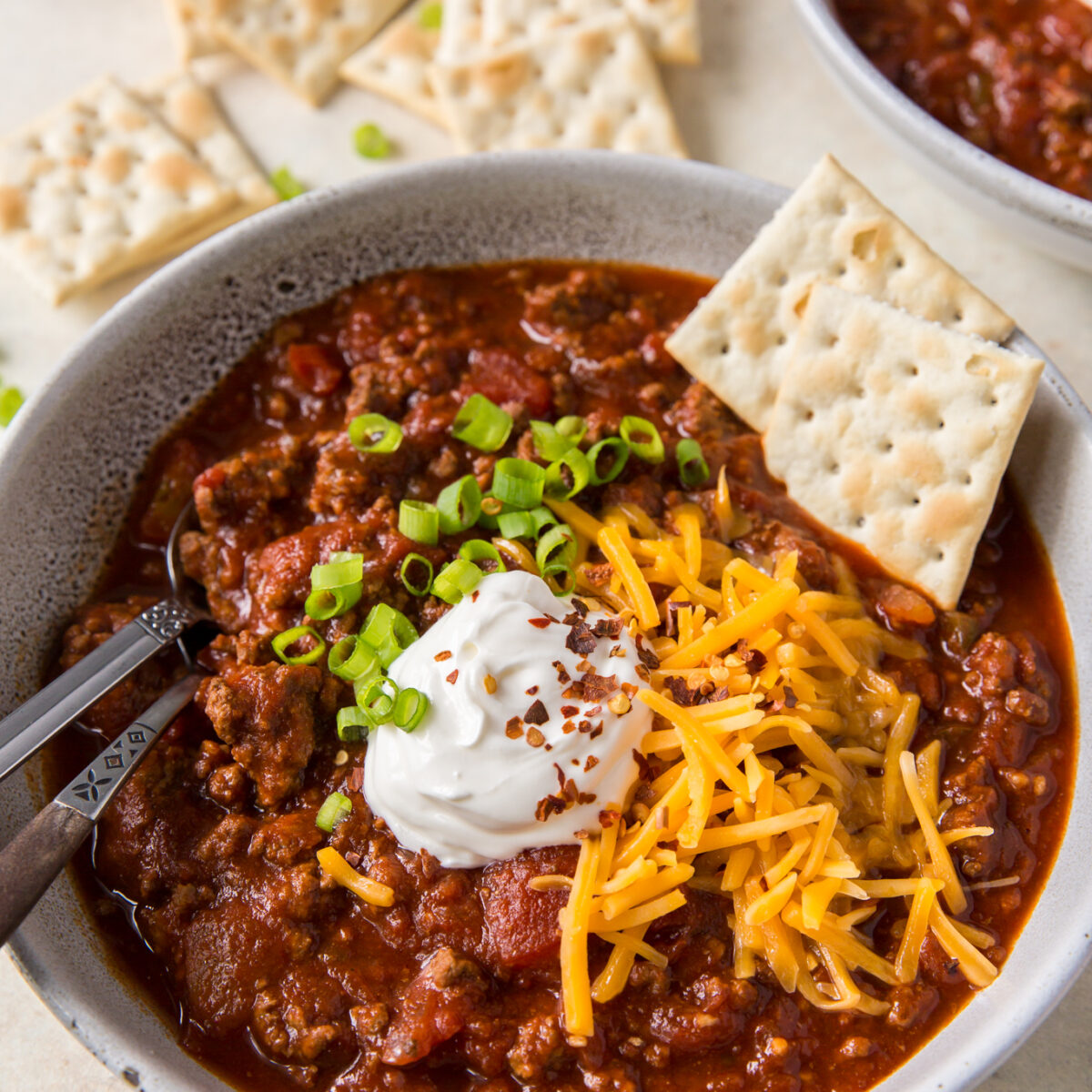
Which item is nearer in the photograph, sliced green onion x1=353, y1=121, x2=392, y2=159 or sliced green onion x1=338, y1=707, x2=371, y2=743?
sliced green onion x1=338, y1=707, x2=371, y2=743

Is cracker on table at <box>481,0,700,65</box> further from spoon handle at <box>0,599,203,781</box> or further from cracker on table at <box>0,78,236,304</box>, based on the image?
spoon handle at <box>0,599,203,781</box>

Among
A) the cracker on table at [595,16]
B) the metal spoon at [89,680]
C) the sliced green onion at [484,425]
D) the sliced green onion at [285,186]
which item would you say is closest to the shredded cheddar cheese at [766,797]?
the sliced green onion at [484,425]

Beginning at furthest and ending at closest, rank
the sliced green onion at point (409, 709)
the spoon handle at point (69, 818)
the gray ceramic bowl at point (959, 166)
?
the gray ceramic bowl at point (959, 166)
the sliced green onion at point (409, 709)
the spoon handle at point (69, 818)

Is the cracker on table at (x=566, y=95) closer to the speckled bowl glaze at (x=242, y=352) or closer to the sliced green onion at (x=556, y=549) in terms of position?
the speckled bowl glaze at (x=242, y=352)

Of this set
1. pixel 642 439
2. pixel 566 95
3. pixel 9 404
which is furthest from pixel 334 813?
pixel 566 95

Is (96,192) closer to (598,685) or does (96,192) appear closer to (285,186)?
(285,186)

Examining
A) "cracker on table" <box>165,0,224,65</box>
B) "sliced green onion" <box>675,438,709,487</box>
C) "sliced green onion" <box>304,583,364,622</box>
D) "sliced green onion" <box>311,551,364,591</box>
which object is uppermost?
"cracker on table" <box>165,0,224,65</box>

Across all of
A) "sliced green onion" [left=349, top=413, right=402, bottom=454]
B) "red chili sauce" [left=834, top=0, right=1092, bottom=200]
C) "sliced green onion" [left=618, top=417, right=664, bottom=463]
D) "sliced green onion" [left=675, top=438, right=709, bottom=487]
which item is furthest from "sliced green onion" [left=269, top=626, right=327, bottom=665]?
"red chili sauce" [left=834, top=0, right=1092, bottom=200]
